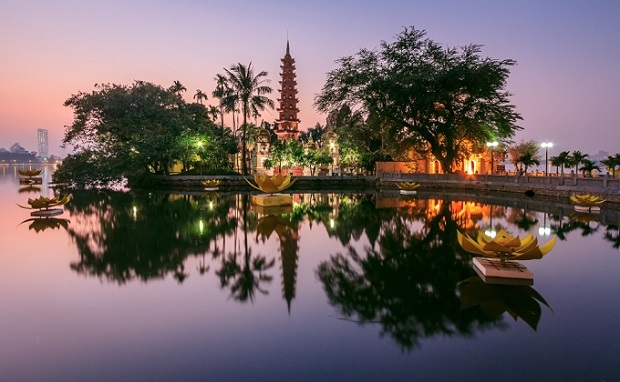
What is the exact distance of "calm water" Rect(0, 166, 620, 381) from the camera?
4855mm

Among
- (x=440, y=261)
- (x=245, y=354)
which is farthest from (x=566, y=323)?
(x=245, y=354)

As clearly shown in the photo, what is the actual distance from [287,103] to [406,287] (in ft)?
169

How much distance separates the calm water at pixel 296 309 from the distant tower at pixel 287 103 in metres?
44.8

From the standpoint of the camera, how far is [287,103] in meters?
57.2

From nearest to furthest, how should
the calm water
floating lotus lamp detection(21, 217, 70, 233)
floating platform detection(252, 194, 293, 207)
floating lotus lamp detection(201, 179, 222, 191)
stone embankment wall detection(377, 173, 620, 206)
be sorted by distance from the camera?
the calm water, floating lotus lamp detection(21, 217, 70, 233), floating platform detection(252, 194, 293, 207), stone embankment wall detection(377, 173, 620, 206), floating lotus lamp detection(201, 179, 222, 191)

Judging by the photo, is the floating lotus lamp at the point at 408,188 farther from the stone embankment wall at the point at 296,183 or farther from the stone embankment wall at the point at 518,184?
the stone embankment wall at the point at 296,183

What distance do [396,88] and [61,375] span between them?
32.5 meters

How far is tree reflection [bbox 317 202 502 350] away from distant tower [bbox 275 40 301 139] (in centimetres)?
4602

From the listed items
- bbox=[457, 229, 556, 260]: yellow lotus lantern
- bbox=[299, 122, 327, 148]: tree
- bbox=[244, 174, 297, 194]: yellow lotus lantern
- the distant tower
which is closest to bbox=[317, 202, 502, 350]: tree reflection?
bbox=[457, 229, 556, 260]: yellow lotus lantern

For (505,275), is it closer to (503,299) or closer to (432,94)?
(503,299)

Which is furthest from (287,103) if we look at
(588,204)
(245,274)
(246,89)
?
(245,274)

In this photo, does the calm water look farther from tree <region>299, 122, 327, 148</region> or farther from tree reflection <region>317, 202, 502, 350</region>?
tree <region>299, 122, 327, 148</region>

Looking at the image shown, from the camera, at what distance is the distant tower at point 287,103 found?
188 ft

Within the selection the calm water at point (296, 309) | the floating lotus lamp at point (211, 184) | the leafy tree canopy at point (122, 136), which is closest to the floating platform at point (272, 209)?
the calm water at point (296, 309)
